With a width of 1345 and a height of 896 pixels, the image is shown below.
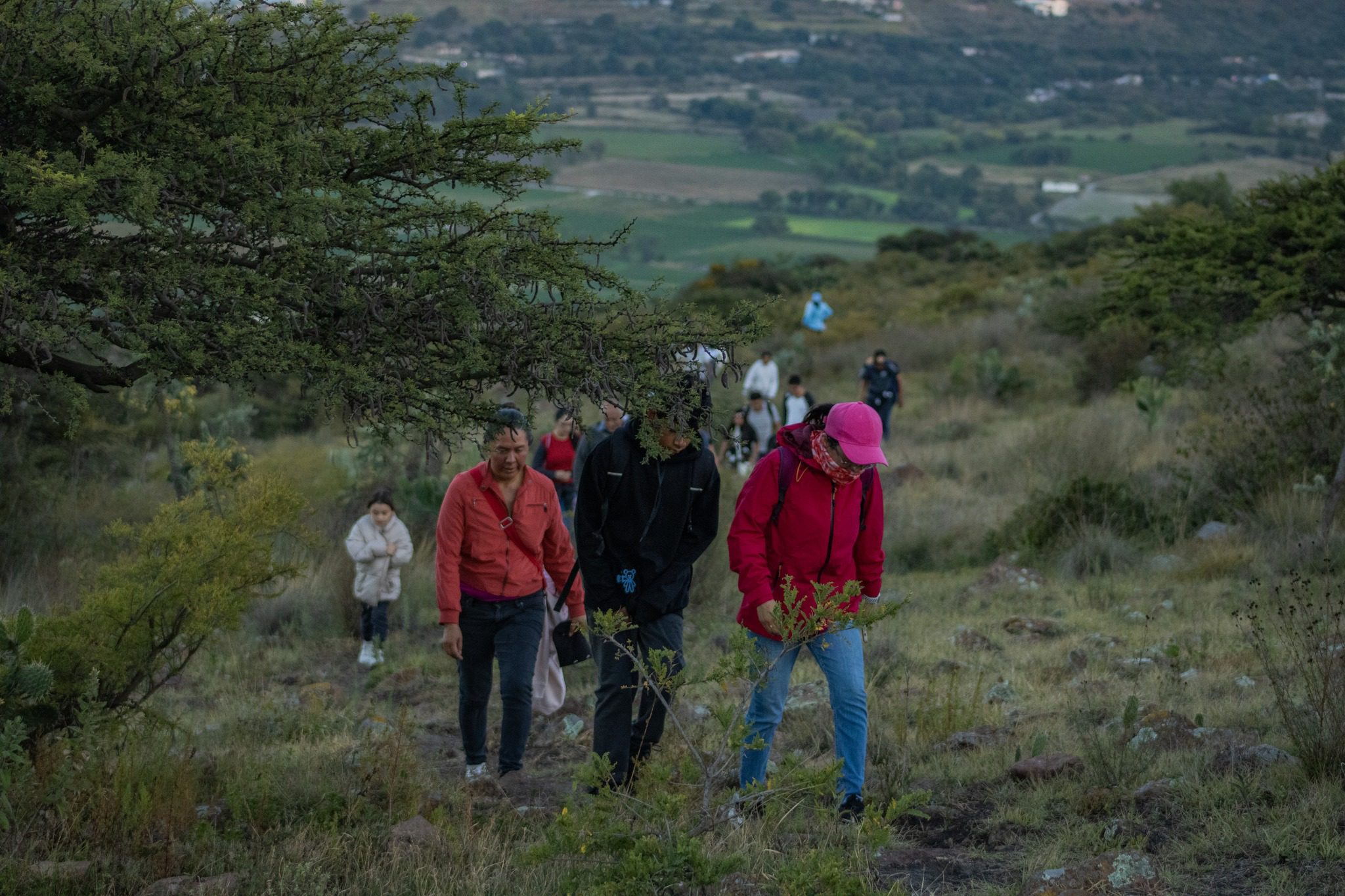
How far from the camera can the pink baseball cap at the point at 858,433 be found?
17.0 ft

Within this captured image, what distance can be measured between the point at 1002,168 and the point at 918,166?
7.30m

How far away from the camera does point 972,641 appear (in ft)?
29.8

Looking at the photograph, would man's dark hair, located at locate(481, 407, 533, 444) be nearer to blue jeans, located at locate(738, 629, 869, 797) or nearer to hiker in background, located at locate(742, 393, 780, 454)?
blue jeans, located at locate(738, 629, 869, 797)

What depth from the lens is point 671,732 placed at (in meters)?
6.68

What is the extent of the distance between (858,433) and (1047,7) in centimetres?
19635

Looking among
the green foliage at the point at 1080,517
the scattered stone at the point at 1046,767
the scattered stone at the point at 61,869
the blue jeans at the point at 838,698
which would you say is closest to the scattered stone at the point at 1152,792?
the scattered stone at the point at 1046,767

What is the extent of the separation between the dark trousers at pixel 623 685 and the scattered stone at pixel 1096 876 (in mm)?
1635

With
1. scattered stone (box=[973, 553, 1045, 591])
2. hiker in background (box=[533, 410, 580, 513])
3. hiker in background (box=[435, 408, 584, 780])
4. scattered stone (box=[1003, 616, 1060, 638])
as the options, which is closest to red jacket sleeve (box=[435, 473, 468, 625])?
hiker in background (box=[435, 408, 584, 780])

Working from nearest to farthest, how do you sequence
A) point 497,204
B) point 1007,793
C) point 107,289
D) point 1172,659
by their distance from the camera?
point 107,289 → point 497,204 → point 1007,793 → point 1172,659

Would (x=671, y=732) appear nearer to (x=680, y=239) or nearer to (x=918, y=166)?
(x=680, y=239)

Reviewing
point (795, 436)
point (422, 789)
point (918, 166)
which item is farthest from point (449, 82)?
point (918, 166)

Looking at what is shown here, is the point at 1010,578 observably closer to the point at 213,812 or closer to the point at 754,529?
the point at 754,529

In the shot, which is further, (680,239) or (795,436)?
(680,239)

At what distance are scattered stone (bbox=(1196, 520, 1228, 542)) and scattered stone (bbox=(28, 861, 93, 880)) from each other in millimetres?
9249
